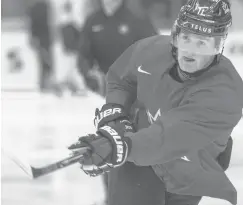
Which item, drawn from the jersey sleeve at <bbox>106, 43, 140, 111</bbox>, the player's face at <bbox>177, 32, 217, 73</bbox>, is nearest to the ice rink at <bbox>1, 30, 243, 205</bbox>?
the jersey sleeve at <bbox>106, 43, 140, 111</bbox>

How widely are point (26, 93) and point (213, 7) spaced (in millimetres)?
6494

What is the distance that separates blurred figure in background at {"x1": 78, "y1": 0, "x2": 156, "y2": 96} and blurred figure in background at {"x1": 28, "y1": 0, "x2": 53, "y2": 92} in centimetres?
407

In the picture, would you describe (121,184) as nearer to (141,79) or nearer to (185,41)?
(141,79)

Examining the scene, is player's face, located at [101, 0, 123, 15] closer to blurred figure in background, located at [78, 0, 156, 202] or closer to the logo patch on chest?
blurred figure in background, located at [78, 0, 156, 202]

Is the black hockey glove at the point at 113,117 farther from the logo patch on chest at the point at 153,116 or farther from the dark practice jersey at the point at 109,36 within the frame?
the dark practice jersey at the point at 109,36

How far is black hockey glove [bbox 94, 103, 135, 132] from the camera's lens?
2.24 metres

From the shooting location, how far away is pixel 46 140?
5172 mm

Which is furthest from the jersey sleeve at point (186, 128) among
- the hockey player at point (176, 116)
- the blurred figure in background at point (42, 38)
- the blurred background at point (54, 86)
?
the blurred figure in background at point (42, 38)

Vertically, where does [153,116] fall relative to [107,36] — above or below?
above

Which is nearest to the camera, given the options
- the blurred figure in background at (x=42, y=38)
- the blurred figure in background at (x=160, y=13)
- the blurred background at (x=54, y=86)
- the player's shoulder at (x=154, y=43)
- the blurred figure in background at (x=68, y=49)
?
the player's shoulder at (x=154, y=43)

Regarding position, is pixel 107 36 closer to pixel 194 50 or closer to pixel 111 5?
pixel 111 5

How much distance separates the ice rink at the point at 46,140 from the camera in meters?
3.55

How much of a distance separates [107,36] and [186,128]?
266cm

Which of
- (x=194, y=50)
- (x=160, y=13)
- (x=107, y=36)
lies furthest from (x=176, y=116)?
(x=160, y=13)
